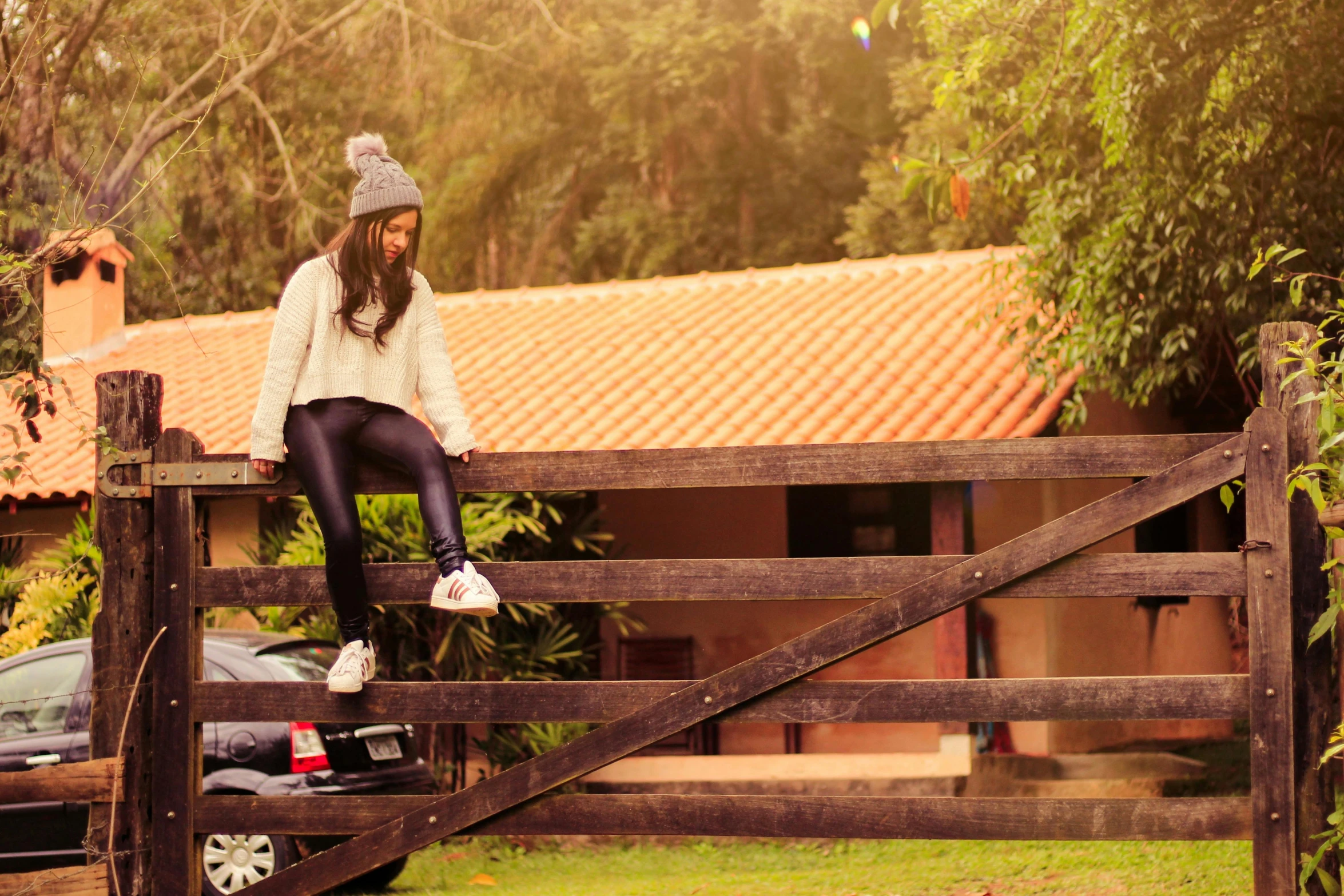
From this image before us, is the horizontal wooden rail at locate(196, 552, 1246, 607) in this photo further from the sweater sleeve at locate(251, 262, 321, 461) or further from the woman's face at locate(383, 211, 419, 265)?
the woman's face at locate(383, 211, 419, 265)

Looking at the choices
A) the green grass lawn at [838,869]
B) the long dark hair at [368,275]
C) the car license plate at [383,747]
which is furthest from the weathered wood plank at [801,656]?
the car license plate at [383,747]

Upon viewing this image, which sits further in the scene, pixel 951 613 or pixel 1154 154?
pixel 951 613

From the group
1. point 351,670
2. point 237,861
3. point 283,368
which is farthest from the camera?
point 237,861

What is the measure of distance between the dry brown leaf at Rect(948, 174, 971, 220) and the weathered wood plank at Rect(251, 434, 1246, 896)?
474 cm

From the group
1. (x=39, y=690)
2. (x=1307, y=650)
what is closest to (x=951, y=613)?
(x=39, y=690)

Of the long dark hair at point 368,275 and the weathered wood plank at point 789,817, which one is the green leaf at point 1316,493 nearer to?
the weathered wood plank at point 789,817

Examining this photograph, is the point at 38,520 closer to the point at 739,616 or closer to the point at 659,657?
the point at 659,657

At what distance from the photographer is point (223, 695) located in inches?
155

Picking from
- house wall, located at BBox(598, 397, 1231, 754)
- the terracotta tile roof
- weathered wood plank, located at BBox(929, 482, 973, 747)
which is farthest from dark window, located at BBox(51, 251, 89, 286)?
weathered wood plank, located at BBox(929, 482, 973, 747)

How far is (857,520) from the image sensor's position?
1202 cm

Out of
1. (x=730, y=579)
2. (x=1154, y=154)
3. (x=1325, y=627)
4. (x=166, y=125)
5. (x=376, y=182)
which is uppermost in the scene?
(x=166, y=125)

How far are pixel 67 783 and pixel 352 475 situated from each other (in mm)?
1240

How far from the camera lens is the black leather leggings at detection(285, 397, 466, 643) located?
12.3ft

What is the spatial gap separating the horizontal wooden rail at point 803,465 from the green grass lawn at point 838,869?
393 cm
